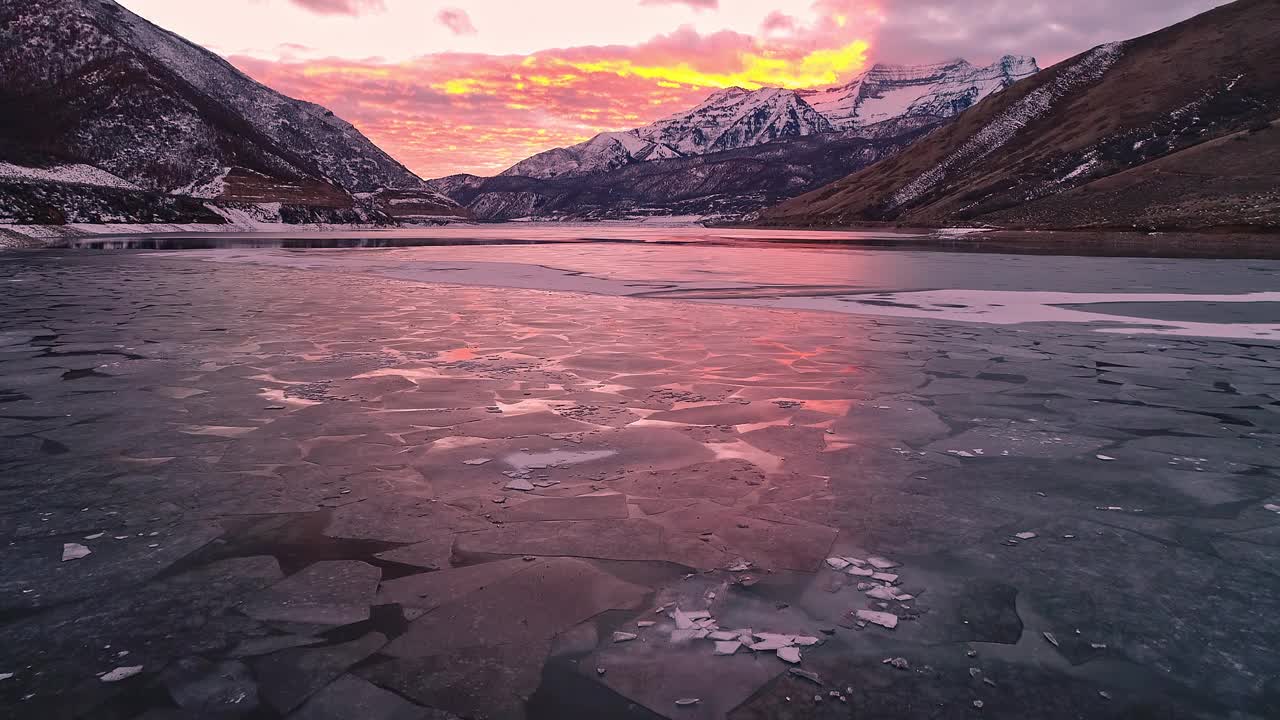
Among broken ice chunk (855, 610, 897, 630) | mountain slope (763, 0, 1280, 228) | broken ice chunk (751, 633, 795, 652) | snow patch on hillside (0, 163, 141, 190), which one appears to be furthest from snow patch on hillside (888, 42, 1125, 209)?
broken ice chunk (751, 633, 795, 652)

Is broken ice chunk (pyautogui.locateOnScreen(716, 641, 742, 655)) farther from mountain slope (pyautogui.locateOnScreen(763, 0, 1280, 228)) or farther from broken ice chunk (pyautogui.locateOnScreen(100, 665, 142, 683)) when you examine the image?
mountain slope (pyautogui.locateOnScreen(763, 0, 1280, 228))

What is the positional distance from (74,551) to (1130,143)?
571 feet

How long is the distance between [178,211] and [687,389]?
6152 inches

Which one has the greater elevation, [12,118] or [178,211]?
[12,118]

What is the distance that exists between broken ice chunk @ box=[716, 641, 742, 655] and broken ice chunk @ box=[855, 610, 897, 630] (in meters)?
0.85

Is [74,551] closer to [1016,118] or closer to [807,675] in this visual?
[807,675]

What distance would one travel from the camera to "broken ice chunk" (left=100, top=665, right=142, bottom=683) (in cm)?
375

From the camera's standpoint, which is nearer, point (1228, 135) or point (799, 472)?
point (799, 472)

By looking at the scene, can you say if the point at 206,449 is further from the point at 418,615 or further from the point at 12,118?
the point at 12,118

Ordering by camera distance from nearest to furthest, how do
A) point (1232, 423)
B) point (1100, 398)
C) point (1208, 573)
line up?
point (1208, 573), point (1232, 423), point (1100, 398)

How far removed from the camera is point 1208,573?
502cm

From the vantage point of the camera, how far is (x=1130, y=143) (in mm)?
141625

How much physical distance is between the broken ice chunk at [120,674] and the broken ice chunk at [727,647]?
10.1 ft

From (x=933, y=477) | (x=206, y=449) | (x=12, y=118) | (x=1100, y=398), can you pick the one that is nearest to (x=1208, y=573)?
(x=933, y=477)
